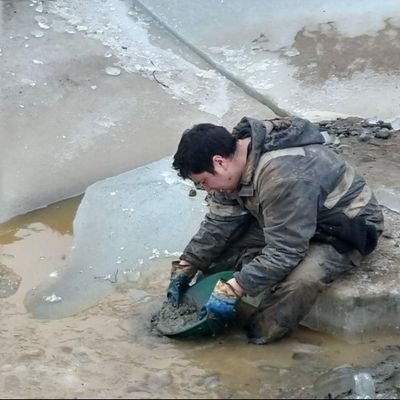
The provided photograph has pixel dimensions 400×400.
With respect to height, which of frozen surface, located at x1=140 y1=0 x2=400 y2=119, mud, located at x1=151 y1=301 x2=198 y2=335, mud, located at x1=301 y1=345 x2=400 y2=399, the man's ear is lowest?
frozen surface, located at x1=140 y1=0 x2=400 y2=119

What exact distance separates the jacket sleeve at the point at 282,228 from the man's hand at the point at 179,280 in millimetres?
532

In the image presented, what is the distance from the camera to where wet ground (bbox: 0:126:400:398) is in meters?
3.88

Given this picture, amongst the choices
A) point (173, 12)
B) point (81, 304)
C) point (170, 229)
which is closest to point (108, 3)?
point (173, 12)

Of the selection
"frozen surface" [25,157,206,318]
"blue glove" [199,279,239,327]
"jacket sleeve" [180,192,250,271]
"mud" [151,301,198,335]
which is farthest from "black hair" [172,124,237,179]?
"frozen surface" [25,157,206,318]

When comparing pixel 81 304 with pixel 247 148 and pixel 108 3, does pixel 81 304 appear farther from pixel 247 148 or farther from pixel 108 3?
pixel 108 3

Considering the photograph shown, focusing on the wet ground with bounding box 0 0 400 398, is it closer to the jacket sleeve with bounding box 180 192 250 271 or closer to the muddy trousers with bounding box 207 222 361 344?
the muddy trousers with bounding box 207 222 361 344

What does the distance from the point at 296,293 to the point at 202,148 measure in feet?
2.56

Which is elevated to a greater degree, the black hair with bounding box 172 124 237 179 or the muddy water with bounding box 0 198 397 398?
the black hair with bounding box 172 124 237 179

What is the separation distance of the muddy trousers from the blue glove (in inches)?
7.0

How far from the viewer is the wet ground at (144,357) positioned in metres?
3.88

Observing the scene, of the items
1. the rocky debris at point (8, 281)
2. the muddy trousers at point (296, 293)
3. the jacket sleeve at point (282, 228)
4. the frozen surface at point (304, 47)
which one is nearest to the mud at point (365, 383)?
the muddy trousers at point (296, 293)

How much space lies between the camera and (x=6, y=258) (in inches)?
225

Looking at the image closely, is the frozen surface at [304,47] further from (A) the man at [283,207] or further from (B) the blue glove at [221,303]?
(B) the blue glove at [221,303]

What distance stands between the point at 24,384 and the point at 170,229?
6.66 feet
